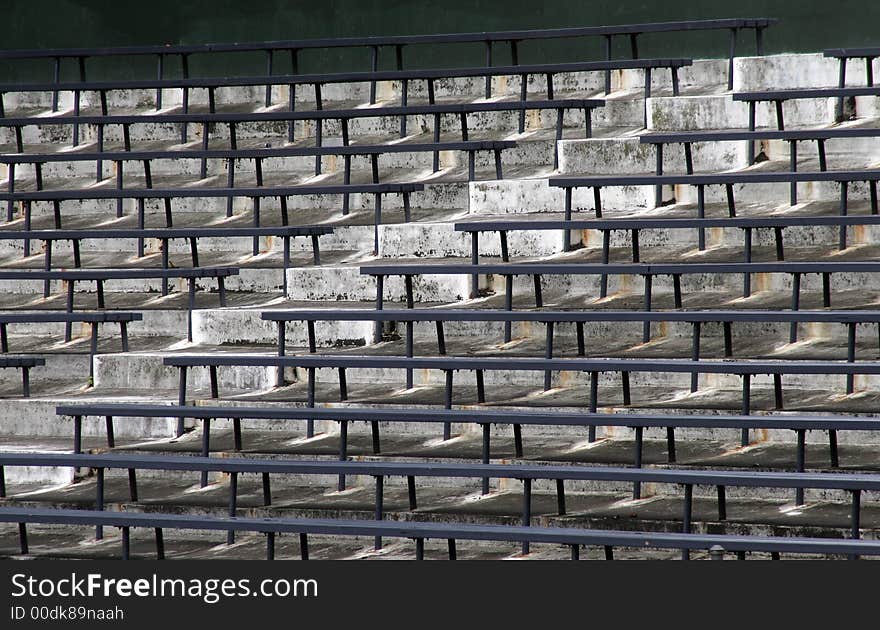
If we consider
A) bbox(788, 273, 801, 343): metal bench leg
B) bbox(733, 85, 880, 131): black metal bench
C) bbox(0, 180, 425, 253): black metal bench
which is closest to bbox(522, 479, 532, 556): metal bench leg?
bbox(788, 273, 801, 343): metal bench leg

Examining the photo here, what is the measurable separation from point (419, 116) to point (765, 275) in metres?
2.28

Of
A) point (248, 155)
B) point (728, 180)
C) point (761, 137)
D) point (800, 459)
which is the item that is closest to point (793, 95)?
point (761, 137)

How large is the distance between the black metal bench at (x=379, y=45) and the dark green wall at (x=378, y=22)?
125 mm

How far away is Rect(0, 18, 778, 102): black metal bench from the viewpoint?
705cm

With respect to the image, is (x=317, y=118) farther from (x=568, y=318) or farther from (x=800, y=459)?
A: (x=800, y=459)

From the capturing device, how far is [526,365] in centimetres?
504

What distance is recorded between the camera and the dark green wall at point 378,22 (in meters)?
7.45

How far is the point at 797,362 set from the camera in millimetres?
4844

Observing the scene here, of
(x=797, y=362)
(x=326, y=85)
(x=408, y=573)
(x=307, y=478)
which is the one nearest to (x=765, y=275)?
(x=797, y=362)

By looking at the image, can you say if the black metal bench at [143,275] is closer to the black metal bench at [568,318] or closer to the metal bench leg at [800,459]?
the black metal bench at [568,318]

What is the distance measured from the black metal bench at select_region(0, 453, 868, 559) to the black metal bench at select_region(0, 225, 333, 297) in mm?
1326

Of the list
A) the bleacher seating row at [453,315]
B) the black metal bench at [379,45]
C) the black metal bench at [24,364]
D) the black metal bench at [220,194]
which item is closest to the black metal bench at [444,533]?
the bleacher seating row at [453,315]

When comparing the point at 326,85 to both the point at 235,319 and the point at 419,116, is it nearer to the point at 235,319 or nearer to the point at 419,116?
the point at 419,116

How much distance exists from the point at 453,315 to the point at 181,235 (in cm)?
148
